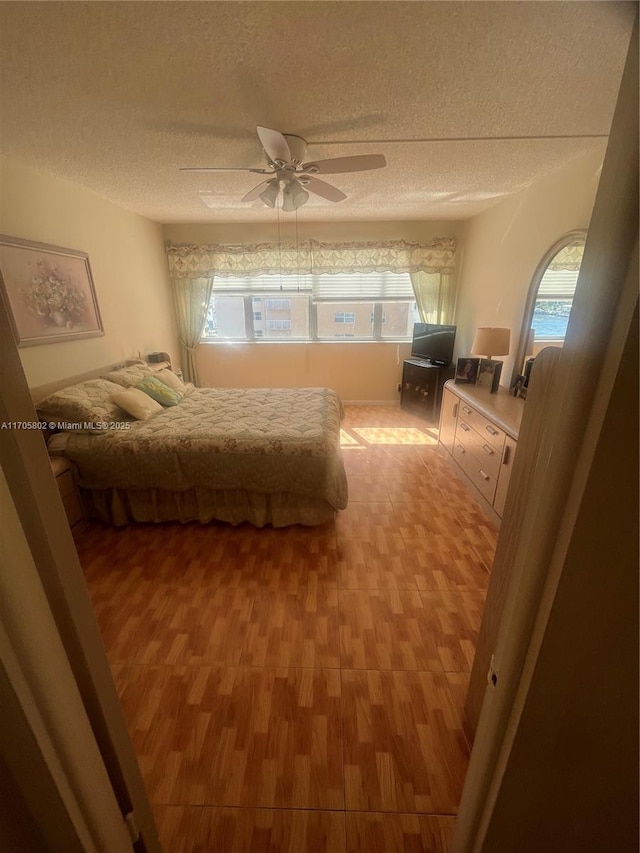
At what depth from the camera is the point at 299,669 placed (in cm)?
145

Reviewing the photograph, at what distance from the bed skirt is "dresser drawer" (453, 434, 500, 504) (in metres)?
1.14

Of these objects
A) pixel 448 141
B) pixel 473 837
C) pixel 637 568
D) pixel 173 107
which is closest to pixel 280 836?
pixel 473 837

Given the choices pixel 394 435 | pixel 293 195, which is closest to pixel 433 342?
pixel 394 435

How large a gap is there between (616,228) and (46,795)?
1.15 metres

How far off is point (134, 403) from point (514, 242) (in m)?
3.59

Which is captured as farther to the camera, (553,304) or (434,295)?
(434,295)

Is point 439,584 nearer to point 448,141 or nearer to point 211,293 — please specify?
point 448,141

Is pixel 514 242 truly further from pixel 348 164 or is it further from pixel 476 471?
pixel 476 471

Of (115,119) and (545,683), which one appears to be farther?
(115,119)

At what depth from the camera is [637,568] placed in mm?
416

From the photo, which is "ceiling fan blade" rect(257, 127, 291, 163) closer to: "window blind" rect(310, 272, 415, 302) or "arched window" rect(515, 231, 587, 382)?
"arched window" rect(515, 231, 587, 382)

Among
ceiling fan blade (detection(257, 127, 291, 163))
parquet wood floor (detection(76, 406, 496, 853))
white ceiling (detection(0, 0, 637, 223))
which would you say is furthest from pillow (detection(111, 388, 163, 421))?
ceiling fan blade (detection(257, 127, 291, 163))

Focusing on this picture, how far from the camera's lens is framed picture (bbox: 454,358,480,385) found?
3123 mm

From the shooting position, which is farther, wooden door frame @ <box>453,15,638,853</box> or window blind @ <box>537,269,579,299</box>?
window blind @ <box>537,269,579,299</box>
